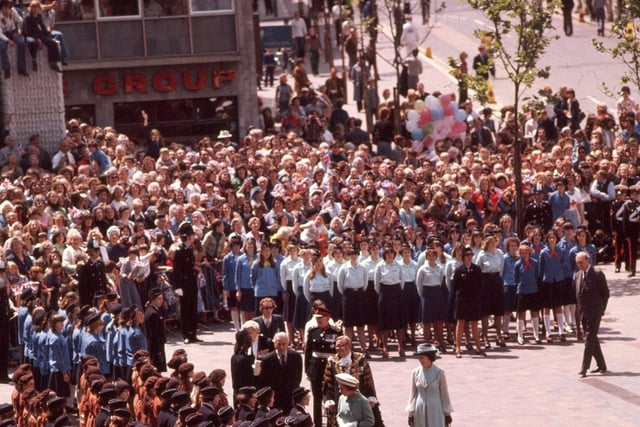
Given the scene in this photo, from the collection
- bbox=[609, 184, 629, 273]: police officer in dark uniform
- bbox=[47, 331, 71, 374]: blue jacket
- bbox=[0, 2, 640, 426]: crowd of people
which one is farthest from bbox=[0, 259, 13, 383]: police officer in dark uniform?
bbox=[609, 184, 629, 273]: police officer in dark uniform

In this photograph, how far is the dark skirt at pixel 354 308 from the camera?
25.9 m

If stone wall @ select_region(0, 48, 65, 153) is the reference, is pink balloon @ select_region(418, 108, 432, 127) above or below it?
below

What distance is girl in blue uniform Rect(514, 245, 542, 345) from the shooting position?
26641mm

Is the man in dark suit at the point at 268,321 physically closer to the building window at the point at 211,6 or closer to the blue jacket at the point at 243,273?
the blue jacket at the point at 243,273

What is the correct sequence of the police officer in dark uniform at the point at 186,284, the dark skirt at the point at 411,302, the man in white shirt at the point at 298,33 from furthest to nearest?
1. the man in white shirt at the point at 298,33
2. the police officer in dark uniform at the point at 186,284
3. the dark skirt at the point at 411,302

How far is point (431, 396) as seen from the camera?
62.5 feet

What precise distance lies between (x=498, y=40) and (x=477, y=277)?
7642mm

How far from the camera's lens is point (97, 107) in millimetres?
40188

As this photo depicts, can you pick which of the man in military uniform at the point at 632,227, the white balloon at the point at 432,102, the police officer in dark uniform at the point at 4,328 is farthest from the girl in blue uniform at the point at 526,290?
the white balloon at the point at 432,102

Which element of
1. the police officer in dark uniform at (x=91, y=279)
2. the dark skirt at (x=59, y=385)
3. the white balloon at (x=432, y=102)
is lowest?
the dark skirt at (x=59, y=385)

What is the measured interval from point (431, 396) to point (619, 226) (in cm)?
1330

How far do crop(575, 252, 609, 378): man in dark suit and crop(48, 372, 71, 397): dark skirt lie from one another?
757 centimetres

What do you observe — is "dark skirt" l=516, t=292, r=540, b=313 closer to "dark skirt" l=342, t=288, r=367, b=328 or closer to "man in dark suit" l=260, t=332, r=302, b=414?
"dark skirt" l=342, t=288, r=367, b=328

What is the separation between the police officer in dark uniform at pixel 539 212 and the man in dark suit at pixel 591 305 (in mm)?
7090
